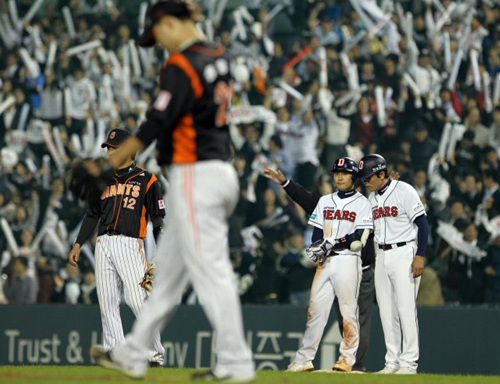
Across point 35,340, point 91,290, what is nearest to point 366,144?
point 91,290

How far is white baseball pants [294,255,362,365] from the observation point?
10.4 metres

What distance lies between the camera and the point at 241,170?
1677cm

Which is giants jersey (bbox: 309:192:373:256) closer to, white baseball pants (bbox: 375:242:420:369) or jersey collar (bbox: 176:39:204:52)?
white baseball pants (bbox: 375:242:420:369)

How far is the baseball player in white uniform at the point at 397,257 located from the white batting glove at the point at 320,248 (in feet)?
2.15

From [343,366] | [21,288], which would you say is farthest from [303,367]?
[21,288]

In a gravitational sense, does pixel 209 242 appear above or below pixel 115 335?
above

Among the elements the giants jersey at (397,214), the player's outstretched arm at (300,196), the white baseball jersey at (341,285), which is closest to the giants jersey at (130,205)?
the player's outstretched arm at (300,196)

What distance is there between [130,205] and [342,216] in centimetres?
238

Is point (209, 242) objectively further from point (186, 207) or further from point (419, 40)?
point (419, 40)

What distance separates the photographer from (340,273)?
34.1 ft

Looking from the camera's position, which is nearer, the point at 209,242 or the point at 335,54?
the point at 209,242

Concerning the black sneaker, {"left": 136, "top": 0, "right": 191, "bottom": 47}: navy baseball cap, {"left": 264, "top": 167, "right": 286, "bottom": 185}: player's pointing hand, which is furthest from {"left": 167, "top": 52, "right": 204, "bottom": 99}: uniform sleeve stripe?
{"left": 264, "top": 167, "right": 286, "bottom": 185}: player's pointing hand

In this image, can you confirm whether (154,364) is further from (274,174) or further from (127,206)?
(274,174)

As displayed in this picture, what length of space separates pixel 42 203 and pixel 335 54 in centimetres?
590
